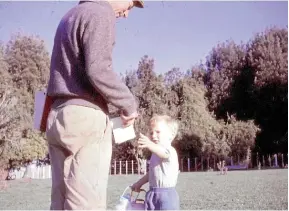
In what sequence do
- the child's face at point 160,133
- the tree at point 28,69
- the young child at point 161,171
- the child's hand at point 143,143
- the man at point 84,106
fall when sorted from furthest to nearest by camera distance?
the tree at point 28,69 < the child's face at point 160,133 < the young child at point 161,171 < the child's hand at point 143,143 < the man at point 84,106

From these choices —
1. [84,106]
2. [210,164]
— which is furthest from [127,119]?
[210,164]

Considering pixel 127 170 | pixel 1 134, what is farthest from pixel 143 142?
pixel 127 170

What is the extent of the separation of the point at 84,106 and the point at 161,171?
1.26 meters

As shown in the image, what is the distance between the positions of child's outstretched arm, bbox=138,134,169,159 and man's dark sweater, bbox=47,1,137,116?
2.16ft

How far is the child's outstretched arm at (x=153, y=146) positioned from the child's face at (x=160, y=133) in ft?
0.73

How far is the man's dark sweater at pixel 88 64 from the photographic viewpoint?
2.06 metres

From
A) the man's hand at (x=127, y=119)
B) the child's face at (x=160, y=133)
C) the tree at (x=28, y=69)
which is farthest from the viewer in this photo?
the tree at (x=28, y=69)

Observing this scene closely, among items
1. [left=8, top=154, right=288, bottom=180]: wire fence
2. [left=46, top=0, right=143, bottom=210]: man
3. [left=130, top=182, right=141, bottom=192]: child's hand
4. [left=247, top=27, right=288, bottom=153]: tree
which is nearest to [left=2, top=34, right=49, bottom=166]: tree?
[left=8, top=154, right=288, bottom=180]: wire fence

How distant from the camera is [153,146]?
2.93m

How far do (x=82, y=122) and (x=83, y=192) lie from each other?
34cm

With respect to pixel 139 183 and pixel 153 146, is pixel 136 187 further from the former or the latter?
pixel 153 146

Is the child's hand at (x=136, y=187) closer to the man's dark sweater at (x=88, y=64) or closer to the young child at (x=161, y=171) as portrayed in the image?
the young child at (x=161, y=171)

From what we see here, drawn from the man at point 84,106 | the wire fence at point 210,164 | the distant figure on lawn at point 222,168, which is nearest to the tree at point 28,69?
the wire fence at point 210,164

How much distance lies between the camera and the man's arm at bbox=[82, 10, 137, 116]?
2051 millimetres
